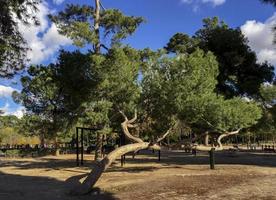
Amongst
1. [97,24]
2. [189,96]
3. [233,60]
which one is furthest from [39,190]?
[233,60]

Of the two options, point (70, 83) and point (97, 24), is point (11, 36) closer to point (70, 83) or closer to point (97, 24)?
point (70, 83)

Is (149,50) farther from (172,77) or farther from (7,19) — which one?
(7,19)

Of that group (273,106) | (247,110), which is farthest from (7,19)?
(273,106)

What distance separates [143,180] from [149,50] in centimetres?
864

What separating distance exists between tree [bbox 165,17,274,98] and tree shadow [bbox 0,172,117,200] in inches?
538

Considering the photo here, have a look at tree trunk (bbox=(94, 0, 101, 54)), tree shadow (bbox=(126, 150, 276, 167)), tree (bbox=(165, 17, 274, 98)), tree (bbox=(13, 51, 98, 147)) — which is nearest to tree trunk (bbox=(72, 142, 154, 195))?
tree (bbox=(13, 51, 98, 147))

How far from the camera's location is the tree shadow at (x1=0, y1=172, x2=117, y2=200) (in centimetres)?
1484

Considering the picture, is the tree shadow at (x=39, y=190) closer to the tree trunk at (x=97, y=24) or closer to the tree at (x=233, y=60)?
the tree trunk at (x=97, y=24)

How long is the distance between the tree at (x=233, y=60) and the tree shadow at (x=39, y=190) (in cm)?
1366

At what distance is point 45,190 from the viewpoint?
16.9 meters

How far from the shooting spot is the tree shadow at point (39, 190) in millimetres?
14836

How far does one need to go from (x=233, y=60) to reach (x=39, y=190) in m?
17.3

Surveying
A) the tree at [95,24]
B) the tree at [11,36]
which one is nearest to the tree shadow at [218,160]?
the tree at [95,24]

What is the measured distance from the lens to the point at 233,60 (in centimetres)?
3008
